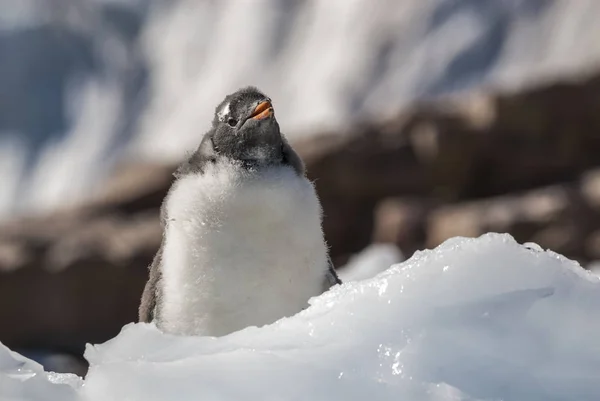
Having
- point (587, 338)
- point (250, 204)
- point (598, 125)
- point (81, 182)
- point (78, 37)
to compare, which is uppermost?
point (78, 37)

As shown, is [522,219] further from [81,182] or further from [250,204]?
[81,182]

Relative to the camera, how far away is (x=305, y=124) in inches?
535

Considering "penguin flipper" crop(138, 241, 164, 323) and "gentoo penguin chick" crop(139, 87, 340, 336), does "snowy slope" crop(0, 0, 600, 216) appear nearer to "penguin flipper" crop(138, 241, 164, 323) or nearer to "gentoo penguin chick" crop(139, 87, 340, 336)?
"penguin flipper" crop(138, 241, 164, 323)

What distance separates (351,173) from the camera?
7.43 m

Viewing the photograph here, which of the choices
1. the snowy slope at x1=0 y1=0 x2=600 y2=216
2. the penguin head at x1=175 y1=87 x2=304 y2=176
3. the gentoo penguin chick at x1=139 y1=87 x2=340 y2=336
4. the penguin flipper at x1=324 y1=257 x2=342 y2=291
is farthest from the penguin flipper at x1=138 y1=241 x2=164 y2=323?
the snowy slope at x1=0 y1=0 x2=600 y2=216

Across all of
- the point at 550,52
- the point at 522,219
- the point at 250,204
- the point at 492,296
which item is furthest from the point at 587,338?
the point at 550,52

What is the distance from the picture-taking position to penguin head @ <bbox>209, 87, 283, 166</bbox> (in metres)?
1.70

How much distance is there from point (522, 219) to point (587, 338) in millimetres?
5126

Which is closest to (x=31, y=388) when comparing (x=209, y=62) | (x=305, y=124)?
(x=305, y=124)

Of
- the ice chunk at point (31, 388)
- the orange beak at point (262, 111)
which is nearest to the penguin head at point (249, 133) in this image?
the orange beak at point (262, 111)

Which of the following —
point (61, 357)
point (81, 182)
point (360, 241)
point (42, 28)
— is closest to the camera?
point (61, 357)

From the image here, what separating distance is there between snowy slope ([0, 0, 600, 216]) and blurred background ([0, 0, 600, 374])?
Answer: 0.03 m

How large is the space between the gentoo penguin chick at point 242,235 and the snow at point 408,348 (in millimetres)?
378

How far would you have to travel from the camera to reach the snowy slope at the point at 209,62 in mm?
13281
